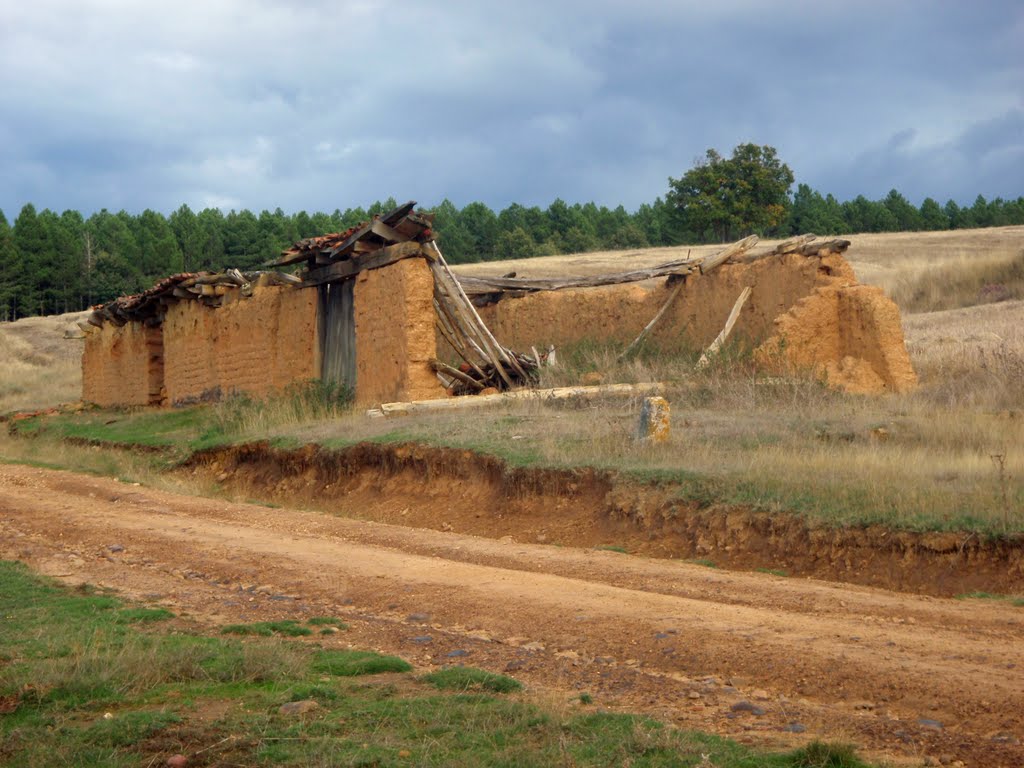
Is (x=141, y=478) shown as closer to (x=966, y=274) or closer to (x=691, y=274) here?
(x=691, y=274)

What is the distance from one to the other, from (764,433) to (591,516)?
7.02 feet

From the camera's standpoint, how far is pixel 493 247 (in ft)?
217

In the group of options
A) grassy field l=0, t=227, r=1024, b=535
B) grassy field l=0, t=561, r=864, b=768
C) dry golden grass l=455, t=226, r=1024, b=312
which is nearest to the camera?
grassy field l=0, t=561, r=864, b=768

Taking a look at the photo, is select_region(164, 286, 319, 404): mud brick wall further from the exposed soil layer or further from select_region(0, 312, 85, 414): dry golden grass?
select_region(0, 312, 85, 414): dry golden grass

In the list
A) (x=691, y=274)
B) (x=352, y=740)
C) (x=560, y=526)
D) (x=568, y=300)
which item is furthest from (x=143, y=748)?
(x=568, y=300)

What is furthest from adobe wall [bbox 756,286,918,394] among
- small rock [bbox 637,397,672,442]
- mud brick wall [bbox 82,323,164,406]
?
mud brick wall [bbox 82,323,164,406]

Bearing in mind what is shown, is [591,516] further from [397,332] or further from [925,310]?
[925,310]

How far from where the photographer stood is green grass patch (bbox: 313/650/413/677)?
4.75 meters

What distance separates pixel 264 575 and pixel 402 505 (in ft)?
13.4

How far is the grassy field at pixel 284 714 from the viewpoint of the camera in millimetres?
3561

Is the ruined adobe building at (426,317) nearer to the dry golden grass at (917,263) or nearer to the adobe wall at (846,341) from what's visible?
the adobe wall at (846,341)

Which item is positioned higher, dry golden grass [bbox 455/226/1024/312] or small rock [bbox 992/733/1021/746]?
dry golden grass [bbox 455/226/1024/312]

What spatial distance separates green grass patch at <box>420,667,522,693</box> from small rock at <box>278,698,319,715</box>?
22.3 inches

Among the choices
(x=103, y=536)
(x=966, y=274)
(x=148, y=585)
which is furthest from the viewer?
(x=966, y=274)
